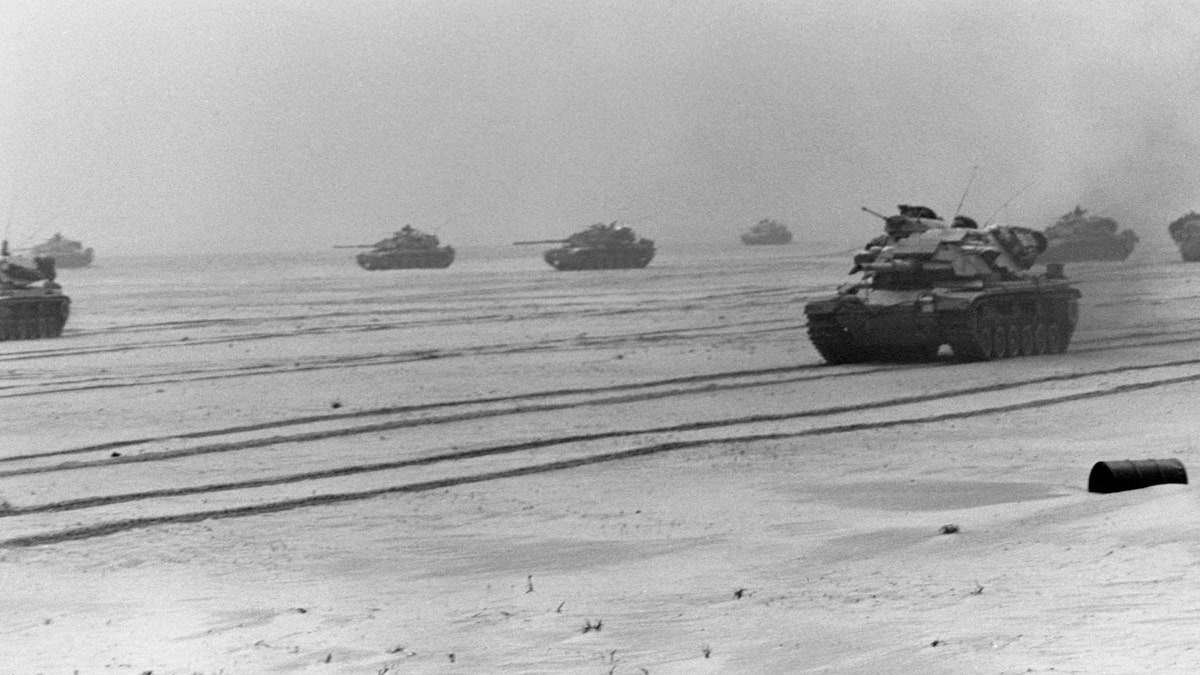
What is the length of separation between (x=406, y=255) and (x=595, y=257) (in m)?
8.66

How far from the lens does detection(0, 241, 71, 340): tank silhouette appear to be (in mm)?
35156

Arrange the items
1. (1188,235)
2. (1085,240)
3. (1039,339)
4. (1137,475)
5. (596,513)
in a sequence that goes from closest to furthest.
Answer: (1137,475), (596,513), (1039,339), (1188,235), (1085,240)

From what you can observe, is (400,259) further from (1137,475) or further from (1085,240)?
(1137,475)

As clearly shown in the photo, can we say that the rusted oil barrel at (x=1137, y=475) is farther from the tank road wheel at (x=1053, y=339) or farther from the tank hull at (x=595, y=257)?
the tank hull at (x=595, y=257)

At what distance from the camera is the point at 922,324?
25.0 metres

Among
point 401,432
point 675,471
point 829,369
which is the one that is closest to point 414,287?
point 829,369

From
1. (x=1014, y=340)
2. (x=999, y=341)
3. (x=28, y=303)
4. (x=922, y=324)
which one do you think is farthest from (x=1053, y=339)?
(x=28, y=303)

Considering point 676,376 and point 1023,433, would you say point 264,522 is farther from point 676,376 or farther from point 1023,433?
point 676,376

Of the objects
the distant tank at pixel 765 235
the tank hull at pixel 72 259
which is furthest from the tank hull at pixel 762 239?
the tank hull at pixel 72 259

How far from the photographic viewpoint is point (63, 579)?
11.9 metres

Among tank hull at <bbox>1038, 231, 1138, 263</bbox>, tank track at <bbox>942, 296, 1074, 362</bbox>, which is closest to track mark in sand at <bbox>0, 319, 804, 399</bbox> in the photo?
tank track at <bbox>942, 296, 1074, 362</bbox>

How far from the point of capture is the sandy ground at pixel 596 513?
9.48 metres

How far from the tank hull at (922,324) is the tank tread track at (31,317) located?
16120 millimetres

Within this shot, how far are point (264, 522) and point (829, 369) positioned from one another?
12446mm
